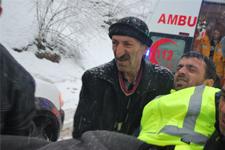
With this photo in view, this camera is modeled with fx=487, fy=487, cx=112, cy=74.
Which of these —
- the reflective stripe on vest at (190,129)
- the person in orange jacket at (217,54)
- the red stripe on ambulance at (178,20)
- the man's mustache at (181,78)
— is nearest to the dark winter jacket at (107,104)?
the man's mustache at (181,78)

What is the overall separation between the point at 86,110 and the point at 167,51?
3.83 m

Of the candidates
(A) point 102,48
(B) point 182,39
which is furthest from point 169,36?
(A) point 102,48

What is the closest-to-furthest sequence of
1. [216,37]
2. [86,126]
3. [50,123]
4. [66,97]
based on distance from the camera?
1. [86,126]
2. [50,123]
3. [216,37]
4. [66,97]

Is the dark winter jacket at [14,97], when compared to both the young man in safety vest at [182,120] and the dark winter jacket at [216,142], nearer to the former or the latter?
the young man in safety vest at [182,120]

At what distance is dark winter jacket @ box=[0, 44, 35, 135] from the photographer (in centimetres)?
201

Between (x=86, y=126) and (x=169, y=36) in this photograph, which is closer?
(x=86, y=126)

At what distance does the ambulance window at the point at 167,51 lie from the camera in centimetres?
640

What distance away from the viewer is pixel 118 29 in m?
2.83

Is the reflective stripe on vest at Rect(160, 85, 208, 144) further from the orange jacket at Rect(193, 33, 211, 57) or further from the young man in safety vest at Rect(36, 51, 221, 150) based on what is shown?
the orange jacket at Rect(193, 33, 211, 57)

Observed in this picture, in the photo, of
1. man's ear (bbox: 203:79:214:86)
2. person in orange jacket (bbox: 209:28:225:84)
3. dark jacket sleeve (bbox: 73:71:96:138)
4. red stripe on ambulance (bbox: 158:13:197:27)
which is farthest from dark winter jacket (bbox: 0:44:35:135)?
red stripe on ambulance (bbox: 158:13:197:27)

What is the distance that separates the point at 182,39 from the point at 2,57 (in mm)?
4826

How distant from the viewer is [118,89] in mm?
2814

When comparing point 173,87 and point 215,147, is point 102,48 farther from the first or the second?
point 215,147

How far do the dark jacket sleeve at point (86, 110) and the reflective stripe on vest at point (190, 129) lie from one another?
0.80 m
